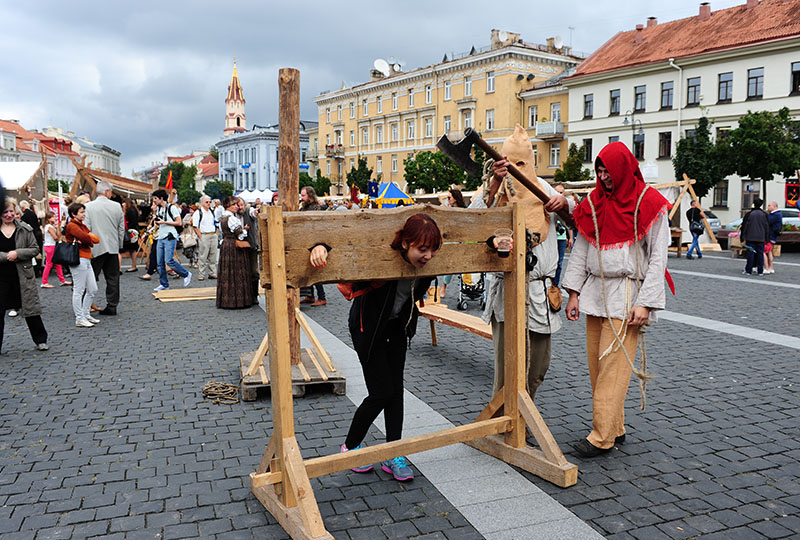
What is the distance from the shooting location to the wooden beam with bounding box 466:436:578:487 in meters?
3.89

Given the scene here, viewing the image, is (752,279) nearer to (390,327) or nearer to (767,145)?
(390,327)

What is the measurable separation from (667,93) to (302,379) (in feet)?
142

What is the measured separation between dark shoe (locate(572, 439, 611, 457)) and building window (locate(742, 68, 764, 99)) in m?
40.4

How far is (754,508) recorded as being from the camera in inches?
142

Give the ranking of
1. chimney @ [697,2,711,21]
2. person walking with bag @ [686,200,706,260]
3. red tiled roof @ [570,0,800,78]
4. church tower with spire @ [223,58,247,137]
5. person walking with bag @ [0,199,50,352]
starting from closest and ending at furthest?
person walking with bag @ [0,199,50,352] → person walking with bag @ [686,200,706,260] → red tiled roof @ [570,0,800,78] → chimney @ [697,2,711,21] → church tower with spire @ [223,58,247,137]

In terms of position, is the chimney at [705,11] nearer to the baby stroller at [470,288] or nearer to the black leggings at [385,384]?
the baby stroller at [470,288]

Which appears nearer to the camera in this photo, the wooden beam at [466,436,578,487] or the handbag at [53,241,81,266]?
the wooden beam at [466,436,578,487]

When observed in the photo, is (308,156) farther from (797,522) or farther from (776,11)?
(797,522)

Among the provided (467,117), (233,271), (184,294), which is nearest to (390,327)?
(233,271)

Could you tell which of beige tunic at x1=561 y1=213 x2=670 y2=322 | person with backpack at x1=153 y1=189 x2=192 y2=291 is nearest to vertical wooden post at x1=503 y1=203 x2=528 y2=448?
beige tunic at x1=561 y1=213 x2=670 y2=322

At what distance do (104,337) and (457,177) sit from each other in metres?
39.2

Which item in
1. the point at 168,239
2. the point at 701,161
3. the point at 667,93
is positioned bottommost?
the point at 168,239

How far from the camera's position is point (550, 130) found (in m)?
50.2

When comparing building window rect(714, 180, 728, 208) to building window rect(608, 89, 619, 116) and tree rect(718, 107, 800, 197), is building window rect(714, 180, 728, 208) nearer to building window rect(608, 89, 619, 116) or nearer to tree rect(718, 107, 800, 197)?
building window rect(608, 89, 619, 116)
